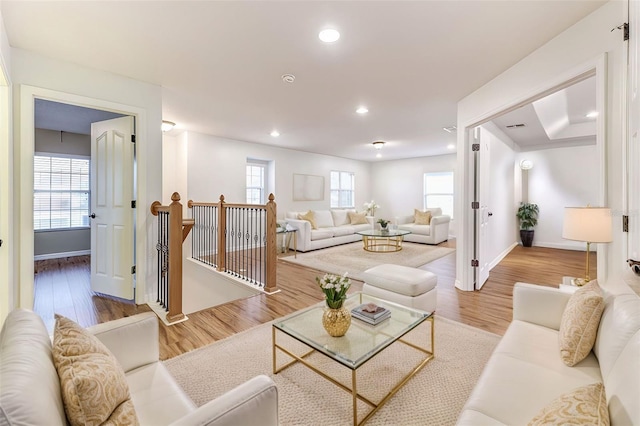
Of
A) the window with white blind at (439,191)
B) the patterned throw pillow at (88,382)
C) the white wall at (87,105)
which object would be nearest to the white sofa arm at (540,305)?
the patterned throw pillow at (88,382)

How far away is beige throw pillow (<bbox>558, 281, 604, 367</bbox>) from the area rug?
9.32 ft

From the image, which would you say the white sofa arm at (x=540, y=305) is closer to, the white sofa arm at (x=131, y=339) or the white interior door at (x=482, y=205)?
the white interior door at (x=482, y=205)

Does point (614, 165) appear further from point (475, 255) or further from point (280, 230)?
point (280, 230)

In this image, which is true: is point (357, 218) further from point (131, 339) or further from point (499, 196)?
point (131, 339)

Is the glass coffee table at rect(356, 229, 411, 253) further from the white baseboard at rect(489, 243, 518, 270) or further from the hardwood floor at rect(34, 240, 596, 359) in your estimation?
the white baseboard at rect(489, 243, 518, 270)

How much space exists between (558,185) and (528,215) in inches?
35.8

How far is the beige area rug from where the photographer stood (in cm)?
161

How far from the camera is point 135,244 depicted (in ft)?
10.6

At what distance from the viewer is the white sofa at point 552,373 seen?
0.92 meters

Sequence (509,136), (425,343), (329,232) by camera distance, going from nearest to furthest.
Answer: (425,343)
(509,136)
(329,232)

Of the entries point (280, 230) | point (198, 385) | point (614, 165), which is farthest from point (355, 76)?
point (280, 230)

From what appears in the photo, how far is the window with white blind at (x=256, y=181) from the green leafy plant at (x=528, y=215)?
625cm

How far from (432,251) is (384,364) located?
457 cm

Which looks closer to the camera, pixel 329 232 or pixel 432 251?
pixel 432 251
